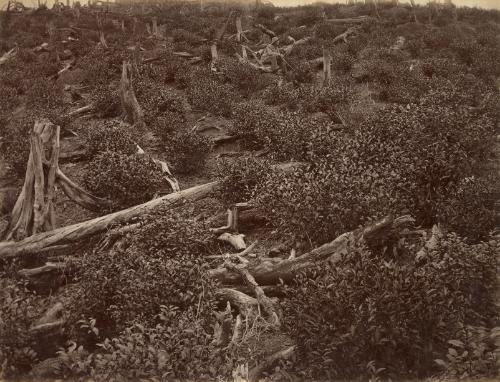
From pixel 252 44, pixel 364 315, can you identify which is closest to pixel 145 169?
pixel 364 315

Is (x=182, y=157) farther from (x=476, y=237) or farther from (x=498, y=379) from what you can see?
(x=498, y=379)

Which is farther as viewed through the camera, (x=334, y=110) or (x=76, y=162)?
(x=334, y=110)

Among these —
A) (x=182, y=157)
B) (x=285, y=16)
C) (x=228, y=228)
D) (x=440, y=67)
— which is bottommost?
(x=228, y=228)

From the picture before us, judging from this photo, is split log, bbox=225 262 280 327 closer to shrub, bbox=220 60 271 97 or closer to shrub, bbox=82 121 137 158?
shrub, bbox=82 121 137 158

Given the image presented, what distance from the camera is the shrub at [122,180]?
939 centimetres

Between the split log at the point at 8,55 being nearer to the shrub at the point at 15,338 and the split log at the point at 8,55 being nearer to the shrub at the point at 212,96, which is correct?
the shrub at the point at 212,96

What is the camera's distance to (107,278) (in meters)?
6.21

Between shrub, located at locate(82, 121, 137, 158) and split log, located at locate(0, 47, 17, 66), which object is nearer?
shrub, located at locate(82, 121, 137, 158)

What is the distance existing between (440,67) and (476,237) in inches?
403

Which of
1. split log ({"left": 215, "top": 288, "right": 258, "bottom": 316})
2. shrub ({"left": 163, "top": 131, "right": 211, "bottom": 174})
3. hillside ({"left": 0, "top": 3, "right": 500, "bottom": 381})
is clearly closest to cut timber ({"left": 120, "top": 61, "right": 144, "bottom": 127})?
hillside ({"left": 0, "top": 3, "right": 500, "bottom": 381})

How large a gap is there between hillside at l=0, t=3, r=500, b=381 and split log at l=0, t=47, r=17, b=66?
10.3 ft

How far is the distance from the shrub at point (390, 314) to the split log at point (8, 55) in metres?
17.8

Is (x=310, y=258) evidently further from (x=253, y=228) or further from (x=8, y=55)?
(x=8, y=55)

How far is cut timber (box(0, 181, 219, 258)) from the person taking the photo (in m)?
7.55
